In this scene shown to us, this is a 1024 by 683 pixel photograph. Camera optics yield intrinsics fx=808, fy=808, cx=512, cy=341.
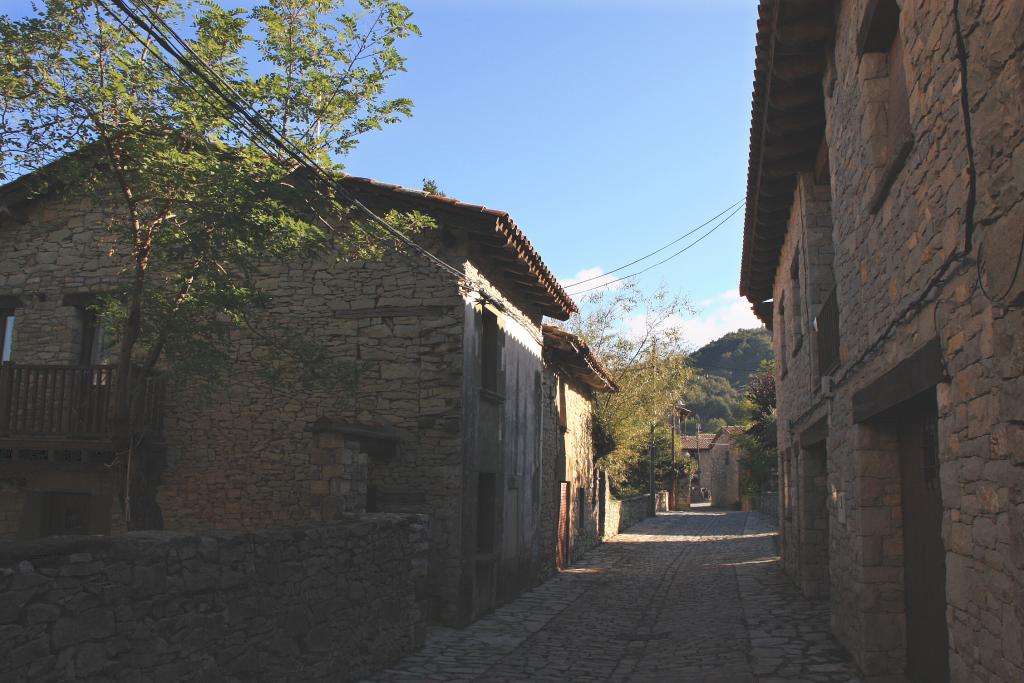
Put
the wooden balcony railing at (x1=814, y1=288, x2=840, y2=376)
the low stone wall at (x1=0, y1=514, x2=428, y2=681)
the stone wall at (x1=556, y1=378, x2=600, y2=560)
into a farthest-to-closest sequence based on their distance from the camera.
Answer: the stone wall at (x1=556, y1=378, x2=600, y2=560)
the wooden balcony railing at (x1=814, y1=288, x2=840, y2=376)
the low stone wall at (x1=0, y1=514, x2=428, y2=681)

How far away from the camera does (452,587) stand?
31.7 feet

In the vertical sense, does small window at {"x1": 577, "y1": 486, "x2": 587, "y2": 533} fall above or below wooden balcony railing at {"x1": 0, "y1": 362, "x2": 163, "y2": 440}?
below

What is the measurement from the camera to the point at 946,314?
13.6 ft

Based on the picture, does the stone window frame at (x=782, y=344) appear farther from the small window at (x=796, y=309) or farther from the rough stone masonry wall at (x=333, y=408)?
the rough stone masonry wall at (x=333, y=408)

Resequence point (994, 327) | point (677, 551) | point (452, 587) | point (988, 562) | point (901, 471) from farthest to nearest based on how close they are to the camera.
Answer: point (677, 551)
point (452, 587)
point (901, 471)
point (988, 562)
point (994, 327)

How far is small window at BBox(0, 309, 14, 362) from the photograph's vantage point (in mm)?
11648

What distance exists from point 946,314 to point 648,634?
20.2 feet

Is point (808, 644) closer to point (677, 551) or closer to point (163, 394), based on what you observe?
point (163, 394)

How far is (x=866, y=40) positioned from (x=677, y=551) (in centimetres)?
1483

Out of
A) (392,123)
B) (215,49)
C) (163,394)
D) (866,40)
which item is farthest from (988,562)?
(163,394)

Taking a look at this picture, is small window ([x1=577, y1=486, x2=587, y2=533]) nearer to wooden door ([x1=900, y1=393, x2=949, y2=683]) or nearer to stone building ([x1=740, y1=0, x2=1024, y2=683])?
stone building ([x1=740, y1=0, x2=1024, y2=683])

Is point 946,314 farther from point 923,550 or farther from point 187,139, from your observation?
point 187,139

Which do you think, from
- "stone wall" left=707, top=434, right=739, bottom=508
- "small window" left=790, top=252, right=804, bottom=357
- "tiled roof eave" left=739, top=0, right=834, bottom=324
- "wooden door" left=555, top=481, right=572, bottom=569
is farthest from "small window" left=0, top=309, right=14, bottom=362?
"stone wall" left=707, top=434, right=739, bottom=508

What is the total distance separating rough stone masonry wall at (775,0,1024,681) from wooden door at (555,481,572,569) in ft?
28.5
